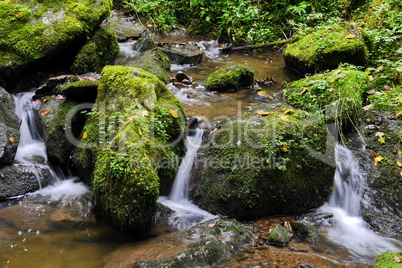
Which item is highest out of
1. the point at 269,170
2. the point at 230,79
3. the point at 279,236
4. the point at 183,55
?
the point at 183,55

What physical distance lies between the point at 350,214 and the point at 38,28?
Result: 715 cm

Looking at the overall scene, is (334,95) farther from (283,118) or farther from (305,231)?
(305,231)

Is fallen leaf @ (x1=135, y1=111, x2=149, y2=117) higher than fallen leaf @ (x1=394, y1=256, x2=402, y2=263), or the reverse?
fallen leaf @ (x1=135, y1=111, x2=149, y2=117)

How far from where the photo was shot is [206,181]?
16.5 feet

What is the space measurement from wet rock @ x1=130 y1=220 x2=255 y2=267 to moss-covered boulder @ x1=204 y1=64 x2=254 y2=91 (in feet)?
14.1

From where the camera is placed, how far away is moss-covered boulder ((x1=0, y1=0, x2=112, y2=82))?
689 centimetres

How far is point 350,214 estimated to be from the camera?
16.3 ft

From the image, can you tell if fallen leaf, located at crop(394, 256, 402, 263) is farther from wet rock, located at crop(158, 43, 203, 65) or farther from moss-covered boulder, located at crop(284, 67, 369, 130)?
wet rock, located at crop(158, 43, 203, 65)

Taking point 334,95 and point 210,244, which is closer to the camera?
point 210,244

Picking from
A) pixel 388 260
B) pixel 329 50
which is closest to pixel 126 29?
pixel 329 50

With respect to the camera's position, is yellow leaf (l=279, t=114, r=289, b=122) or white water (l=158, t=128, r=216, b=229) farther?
yellow leaf (l=279, t=114, r=289, b=122)

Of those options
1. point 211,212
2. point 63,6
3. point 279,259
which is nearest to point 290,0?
point 63,6

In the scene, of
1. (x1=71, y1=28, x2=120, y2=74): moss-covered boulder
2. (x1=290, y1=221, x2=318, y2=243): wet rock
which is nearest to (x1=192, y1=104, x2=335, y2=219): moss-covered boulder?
(x1=290, y1=221, x2=318, y2=243): wet rock

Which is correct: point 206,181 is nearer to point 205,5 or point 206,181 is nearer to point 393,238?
point 393,238
